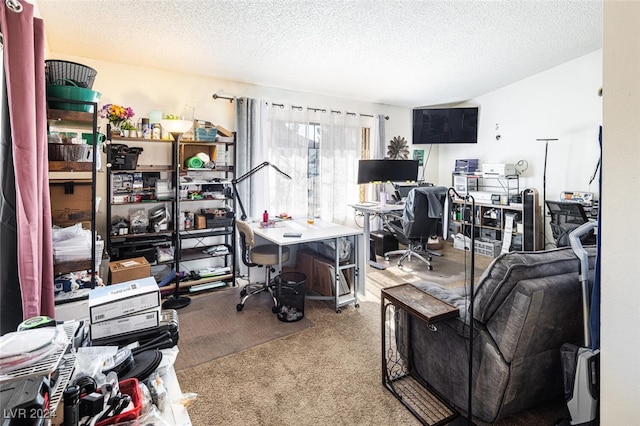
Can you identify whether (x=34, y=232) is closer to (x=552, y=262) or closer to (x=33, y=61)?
(x=33, y=61)

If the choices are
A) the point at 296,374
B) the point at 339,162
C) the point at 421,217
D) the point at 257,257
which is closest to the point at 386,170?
the point at 339,162

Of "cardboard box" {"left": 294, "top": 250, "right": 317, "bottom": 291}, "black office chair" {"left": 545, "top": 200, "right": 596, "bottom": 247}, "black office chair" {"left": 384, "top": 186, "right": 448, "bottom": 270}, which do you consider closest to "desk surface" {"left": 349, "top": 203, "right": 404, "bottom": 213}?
"black office chair" {"left": 384, "top": 186, "right": 448, "bottom": 270}

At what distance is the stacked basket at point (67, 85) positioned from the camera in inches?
73.5

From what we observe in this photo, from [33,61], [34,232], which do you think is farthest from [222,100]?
[34,232]

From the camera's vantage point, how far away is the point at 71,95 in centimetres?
190

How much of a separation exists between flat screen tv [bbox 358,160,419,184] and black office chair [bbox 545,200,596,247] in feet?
6.15

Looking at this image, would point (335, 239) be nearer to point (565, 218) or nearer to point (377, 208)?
point (377, 208)

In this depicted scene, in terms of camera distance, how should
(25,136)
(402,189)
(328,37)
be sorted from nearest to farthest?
1. (25,136)
2. (328,37)
3. (402,189)

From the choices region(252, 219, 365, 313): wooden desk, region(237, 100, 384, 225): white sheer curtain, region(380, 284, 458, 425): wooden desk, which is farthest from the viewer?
region(237, 100, 384, 225): white sheer curtain

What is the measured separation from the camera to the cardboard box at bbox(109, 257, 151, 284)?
2.93 metres

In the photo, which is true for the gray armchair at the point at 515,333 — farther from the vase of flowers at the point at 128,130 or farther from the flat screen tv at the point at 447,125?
the flat screen tv at the point at 447,125

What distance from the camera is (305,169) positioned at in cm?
465

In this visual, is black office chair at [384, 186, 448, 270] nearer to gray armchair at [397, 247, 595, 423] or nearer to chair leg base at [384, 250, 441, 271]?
chair leg base at [384, 250, 441, 271]

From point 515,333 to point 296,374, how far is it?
1281mm
